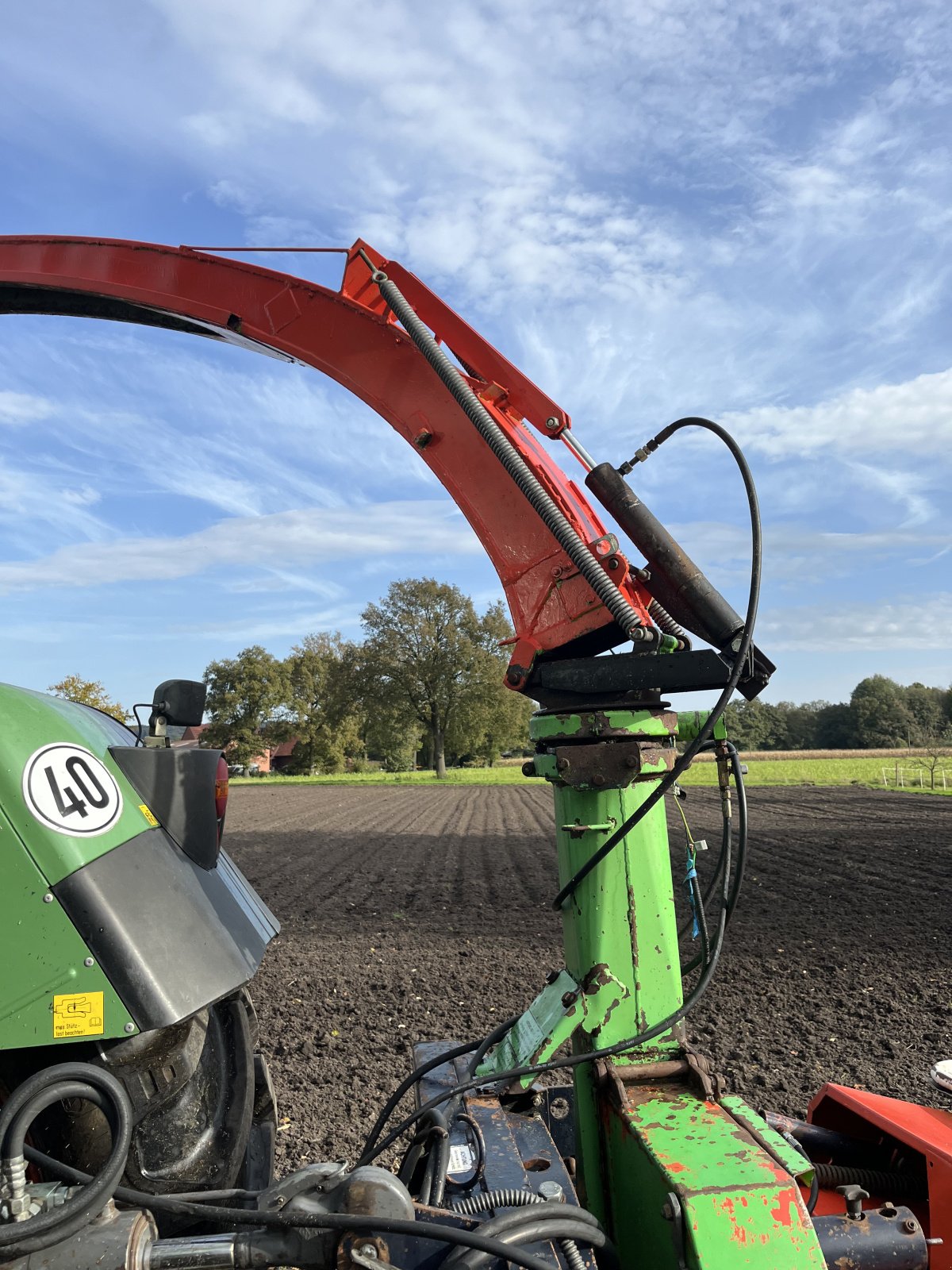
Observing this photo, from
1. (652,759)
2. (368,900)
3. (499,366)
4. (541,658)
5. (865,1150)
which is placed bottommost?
(368,900)

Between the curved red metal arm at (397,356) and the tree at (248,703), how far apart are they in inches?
2404

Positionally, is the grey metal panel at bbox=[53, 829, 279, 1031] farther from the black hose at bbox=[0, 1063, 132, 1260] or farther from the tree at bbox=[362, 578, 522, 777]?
the tree at bbox=[362, 578, 522, 777]

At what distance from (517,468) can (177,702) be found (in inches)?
44.5

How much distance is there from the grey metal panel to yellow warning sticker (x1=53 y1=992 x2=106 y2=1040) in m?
0.05

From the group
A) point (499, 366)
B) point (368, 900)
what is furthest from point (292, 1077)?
point (368, 900)

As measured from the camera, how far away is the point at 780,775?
140 feet

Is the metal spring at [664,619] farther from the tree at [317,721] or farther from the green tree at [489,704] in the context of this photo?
the tree at [317,721]

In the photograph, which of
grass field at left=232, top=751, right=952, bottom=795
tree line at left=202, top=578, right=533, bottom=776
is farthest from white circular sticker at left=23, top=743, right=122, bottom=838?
tree line at left=202, top=578, right=533, bottom=776

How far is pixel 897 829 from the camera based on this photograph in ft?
61.1

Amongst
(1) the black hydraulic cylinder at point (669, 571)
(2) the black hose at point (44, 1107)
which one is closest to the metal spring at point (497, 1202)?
(2) the black hose at point (44, 1107)

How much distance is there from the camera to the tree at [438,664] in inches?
2120

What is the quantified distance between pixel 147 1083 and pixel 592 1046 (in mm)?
1073

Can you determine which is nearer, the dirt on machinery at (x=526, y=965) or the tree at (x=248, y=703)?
the dirt on machinery at (x=526, y=965)

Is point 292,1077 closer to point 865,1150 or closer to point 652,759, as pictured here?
point 865,1150
